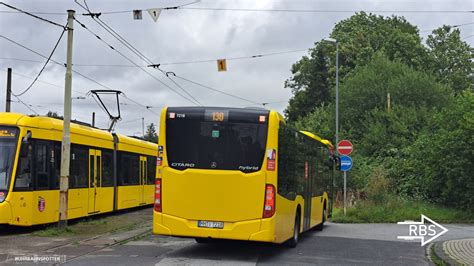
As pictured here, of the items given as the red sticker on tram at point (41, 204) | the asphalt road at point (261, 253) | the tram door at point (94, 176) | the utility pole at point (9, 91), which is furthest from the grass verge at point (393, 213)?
the utility pole at point (9, 91)

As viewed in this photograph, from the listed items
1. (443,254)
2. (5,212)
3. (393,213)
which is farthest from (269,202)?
(393,213)

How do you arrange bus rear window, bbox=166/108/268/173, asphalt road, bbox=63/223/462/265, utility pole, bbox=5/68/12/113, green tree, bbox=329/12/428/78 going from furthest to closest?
green tree, bbox=329/12/428/78
utility pole, bbox=5/68/12/113
bus rear window, bbox=166/108/268/173
asphalt road, bbox=63/223/462/265

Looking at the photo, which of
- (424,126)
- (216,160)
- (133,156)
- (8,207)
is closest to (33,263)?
(216,160)

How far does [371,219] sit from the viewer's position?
944 inches

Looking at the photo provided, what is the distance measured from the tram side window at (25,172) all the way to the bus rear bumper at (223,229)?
510cm

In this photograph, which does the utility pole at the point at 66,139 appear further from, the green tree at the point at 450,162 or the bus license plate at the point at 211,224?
the green tree at the point at 450,162

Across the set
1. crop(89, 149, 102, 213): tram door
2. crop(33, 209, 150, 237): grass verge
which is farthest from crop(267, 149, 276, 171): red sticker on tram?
crop(89, 149, 102, 213): tram door

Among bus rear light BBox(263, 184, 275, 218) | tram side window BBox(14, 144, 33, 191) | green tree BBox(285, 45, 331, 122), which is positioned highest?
green tree BBox(285, 45, 331, 122)

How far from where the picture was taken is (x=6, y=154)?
14750 millimetres

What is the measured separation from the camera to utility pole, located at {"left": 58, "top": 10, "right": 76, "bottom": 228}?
15.6 metres

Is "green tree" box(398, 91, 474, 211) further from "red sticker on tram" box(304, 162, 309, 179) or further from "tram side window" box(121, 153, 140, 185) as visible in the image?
"tram side window" box(121, 153, 140, 185)

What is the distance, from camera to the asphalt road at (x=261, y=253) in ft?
35.7

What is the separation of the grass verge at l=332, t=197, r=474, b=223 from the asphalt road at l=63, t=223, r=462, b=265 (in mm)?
7472

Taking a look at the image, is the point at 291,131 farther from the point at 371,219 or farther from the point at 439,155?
the point at 439,155
